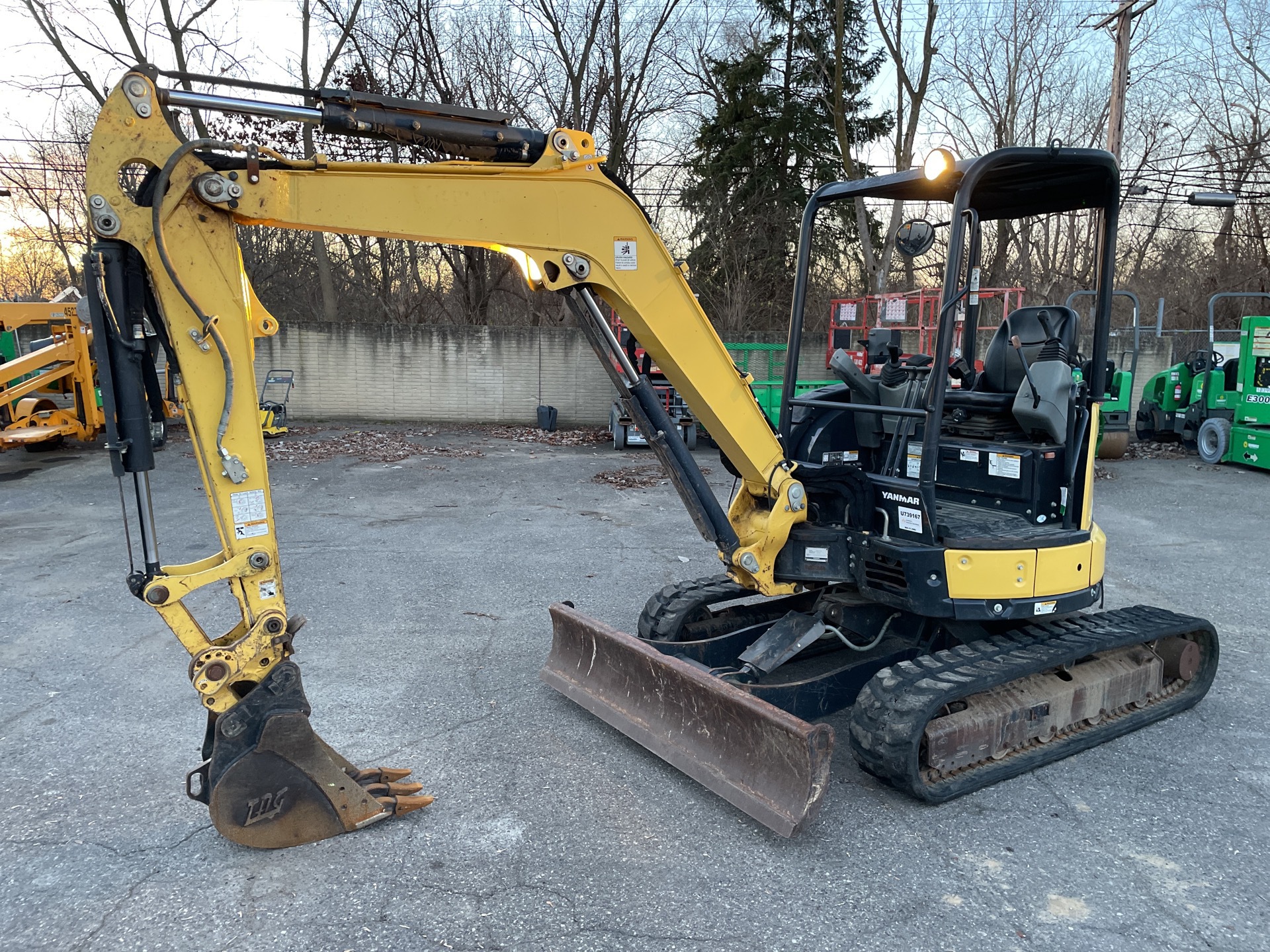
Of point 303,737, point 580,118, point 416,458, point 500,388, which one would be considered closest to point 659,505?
point 416,458

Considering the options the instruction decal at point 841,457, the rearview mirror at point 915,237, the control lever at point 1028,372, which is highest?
the rearview mirror at point 915,237

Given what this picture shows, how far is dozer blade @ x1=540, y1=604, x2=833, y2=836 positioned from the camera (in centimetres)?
352

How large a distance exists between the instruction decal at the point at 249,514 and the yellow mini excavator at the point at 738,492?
0.01 metres

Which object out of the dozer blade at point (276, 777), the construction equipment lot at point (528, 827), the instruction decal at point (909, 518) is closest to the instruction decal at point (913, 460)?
the instruction decal at point (909, 518)

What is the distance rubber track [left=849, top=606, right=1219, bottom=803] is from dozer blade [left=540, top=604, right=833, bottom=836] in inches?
18.0

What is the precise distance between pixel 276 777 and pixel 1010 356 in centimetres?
437

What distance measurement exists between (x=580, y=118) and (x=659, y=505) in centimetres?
1592

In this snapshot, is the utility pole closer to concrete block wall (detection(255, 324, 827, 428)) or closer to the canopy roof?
concrete block wall (detection(255, 324, 827, 428))

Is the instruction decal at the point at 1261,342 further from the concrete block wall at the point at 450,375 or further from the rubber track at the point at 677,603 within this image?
the rubber track at the point at 677,603

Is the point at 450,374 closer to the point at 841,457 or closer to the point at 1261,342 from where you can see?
the point at 1261,342

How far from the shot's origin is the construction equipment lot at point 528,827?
310 centimetres

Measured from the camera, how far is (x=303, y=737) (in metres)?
3.43

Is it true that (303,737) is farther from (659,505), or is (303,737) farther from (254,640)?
(659,505)

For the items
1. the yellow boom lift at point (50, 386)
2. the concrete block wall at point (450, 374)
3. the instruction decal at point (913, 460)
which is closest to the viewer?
the instruction decal at point (913, 460)
